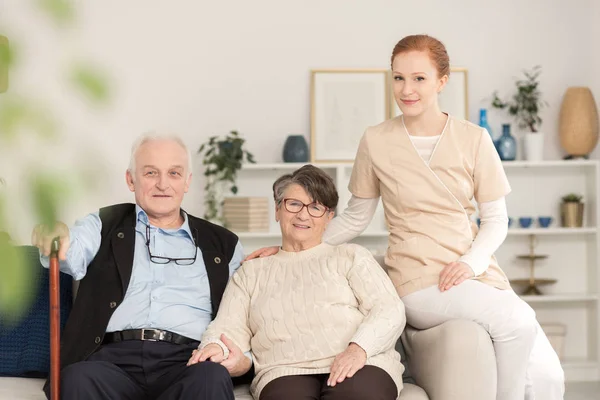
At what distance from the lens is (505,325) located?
87.5 inches

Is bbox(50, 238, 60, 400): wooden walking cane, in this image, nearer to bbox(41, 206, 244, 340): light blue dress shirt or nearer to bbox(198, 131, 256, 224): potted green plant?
bbox(41, 206, 244, 340): light blue dress shirt

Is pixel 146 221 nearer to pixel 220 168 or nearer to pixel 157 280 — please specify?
pixel 157 280

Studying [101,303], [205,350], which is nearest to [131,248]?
[101,303]

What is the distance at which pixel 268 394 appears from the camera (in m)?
2.13

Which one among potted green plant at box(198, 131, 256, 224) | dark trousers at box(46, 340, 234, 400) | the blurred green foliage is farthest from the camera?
potted green plant at box(198, 131, 256, 224)

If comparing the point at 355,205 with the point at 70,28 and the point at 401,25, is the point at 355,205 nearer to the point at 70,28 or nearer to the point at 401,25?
the point at 70,28

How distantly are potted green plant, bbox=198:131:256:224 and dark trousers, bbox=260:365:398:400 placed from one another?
9.23 ft

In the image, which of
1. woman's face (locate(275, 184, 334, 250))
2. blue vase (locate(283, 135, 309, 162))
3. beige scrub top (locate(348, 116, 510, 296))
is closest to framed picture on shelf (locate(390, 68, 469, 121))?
blue vase (locate(283, 135, 309, 162))

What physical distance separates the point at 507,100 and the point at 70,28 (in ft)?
16.8

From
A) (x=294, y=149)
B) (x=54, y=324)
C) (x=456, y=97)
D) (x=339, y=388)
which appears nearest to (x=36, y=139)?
(x=54, y=324)

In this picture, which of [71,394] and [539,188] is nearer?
[71,394]

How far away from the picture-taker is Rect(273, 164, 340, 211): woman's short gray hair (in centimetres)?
240

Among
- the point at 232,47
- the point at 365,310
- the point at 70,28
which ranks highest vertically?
the point at 232,47

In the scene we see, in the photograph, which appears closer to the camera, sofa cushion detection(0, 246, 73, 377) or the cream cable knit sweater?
the cream cable knit sweater
